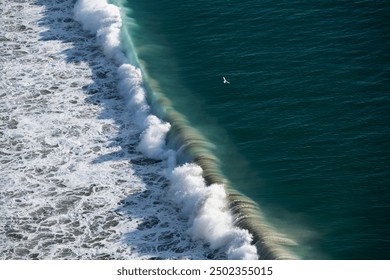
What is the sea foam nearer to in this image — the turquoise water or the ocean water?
the ocean water

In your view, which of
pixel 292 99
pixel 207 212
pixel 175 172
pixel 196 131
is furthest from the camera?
pixel 292 99

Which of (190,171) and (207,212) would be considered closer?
(207,212)

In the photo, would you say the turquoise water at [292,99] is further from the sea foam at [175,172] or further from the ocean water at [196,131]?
the sea foam at [175,172]

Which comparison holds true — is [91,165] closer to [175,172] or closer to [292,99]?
[175,172]

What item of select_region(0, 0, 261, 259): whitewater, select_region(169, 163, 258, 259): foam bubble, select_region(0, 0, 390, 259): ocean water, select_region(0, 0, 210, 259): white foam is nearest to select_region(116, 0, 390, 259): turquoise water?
select_region(0, 0, 390, 259): ocean water

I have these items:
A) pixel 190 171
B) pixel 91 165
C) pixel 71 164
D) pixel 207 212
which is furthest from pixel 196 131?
pixel 207 212
